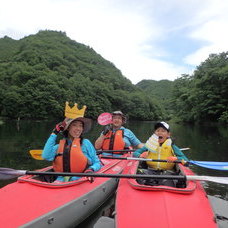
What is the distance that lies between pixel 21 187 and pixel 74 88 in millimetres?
55780

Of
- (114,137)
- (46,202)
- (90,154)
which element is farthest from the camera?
(114,137)

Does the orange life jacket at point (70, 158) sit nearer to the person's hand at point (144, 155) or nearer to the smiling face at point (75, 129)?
the smiling face at point (75, 129)

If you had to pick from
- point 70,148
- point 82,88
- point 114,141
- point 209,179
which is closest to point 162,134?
point 209,179

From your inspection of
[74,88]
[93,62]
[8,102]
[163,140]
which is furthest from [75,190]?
[93,62]

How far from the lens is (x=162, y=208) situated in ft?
9.73

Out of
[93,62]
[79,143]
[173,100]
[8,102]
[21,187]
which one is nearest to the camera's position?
[21,187]

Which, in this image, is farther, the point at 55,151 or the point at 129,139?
the point at 129,139

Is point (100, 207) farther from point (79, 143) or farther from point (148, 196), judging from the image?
point (148, 196)

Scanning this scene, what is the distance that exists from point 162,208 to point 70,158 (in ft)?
5.55

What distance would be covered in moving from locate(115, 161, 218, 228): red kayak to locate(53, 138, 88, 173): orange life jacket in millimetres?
839

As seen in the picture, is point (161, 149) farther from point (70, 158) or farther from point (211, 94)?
point (211, 94)

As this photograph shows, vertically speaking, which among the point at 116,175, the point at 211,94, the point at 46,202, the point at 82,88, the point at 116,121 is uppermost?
the point at 82,88

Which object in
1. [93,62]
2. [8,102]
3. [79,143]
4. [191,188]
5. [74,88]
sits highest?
[93,62]

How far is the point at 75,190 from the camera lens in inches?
140
